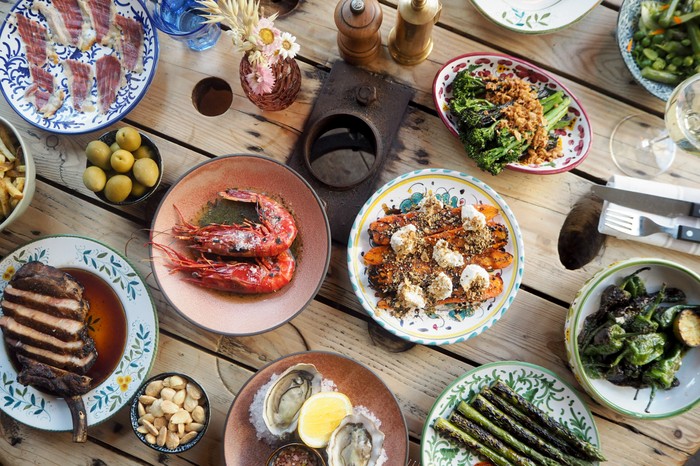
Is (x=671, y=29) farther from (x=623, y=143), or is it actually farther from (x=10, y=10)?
(x=10, y=10)

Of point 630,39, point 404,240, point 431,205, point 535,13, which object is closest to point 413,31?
point 535,13

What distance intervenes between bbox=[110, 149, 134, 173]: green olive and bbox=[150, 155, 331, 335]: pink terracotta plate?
0.20 metres

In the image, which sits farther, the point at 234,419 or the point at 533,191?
the point at 533,191

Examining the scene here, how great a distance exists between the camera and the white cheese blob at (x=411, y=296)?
6.78ft

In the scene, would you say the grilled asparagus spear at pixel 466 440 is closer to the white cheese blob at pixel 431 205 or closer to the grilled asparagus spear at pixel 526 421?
the grilled asparagus spear at pixel 526 421

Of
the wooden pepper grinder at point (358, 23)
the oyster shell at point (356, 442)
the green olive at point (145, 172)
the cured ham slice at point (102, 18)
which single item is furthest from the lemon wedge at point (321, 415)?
the cured ham slice at point (102, 18)

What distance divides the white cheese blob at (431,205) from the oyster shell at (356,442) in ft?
2.77

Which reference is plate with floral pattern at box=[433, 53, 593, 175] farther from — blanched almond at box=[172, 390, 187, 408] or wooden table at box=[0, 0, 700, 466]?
blanched almond at box=[172, 390, 187, 408]

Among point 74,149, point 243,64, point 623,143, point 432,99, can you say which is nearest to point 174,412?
point 74,149

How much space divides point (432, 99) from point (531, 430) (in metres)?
1.43

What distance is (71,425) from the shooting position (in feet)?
6.94

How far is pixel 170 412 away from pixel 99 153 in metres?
1.05

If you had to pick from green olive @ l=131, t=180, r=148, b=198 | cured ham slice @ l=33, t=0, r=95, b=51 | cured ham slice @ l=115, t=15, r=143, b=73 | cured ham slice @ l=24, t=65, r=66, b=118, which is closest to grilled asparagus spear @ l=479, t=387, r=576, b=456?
green olive @ l=131, t=180, r=148, b=198

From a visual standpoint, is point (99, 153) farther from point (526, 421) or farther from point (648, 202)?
point (648, 202)
